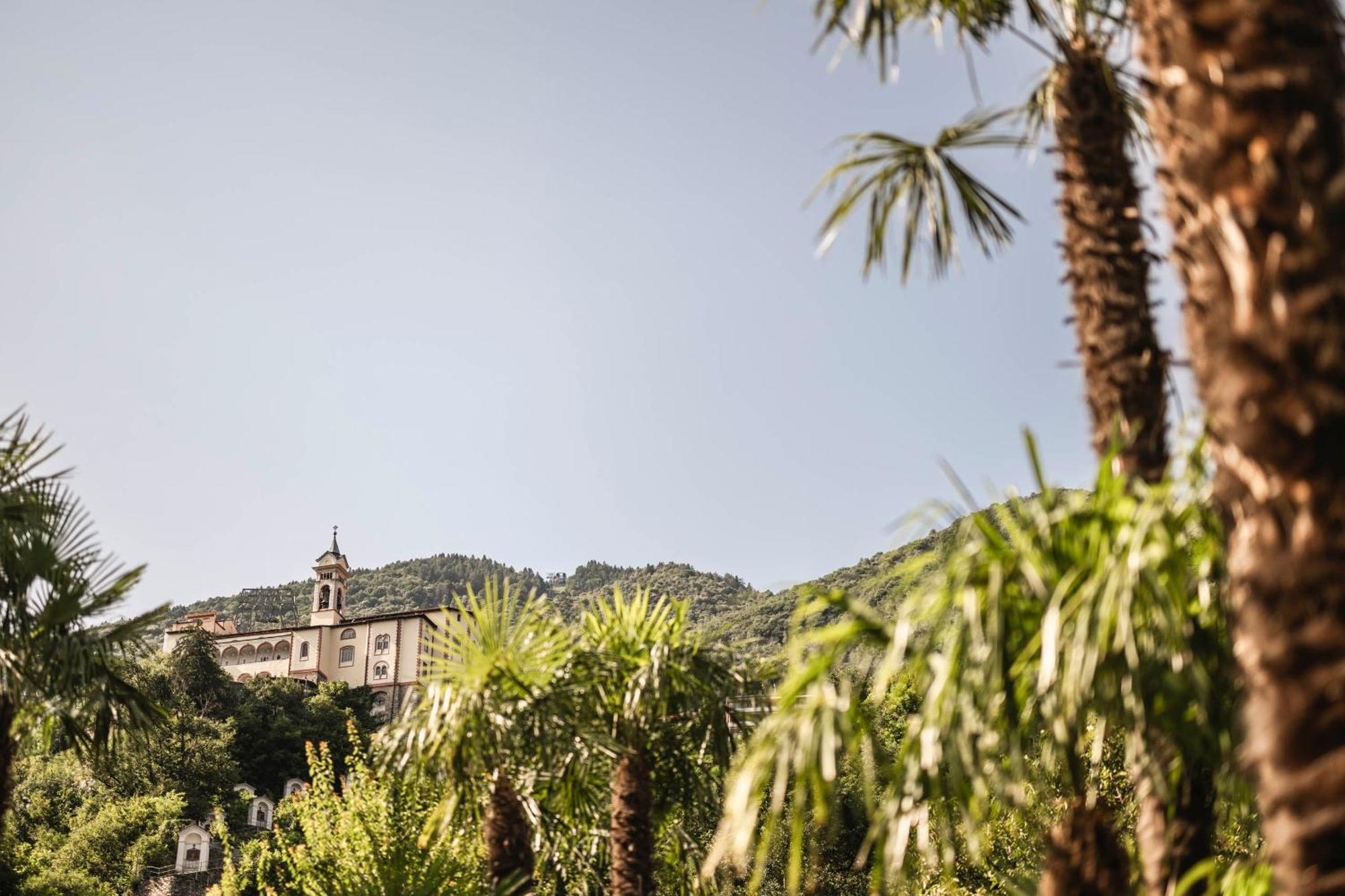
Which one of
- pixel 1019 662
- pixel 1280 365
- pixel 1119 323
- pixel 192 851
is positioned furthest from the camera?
pixel 192 851

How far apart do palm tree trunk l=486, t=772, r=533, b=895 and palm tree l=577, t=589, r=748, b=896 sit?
59cm


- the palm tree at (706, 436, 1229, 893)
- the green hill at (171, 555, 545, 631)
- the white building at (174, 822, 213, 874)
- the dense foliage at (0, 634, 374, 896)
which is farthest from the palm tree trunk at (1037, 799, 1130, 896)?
the green hill at (171, 555, 545, 631)

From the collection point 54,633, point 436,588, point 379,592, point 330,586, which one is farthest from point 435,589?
point 54,633

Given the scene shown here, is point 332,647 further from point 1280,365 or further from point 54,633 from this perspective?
point 1280,365

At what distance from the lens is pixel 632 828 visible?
743 centimetres

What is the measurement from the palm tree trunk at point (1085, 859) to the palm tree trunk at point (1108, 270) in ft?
4.56

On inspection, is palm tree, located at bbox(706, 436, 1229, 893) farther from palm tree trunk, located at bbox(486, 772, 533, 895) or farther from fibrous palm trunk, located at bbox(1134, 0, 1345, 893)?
palm tree trunk, located at bbox(486, 772, 533, 895)

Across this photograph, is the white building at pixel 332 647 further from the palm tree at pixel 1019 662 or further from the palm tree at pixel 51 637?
the palm tree at pixel 1019 662

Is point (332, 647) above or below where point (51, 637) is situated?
above

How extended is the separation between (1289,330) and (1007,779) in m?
1.69

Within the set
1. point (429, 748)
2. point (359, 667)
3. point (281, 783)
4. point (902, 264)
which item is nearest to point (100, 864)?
point (281, 783)

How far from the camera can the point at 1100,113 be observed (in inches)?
195

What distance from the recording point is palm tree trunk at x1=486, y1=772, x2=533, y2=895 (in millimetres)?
7398

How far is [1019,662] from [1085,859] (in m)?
1.08
